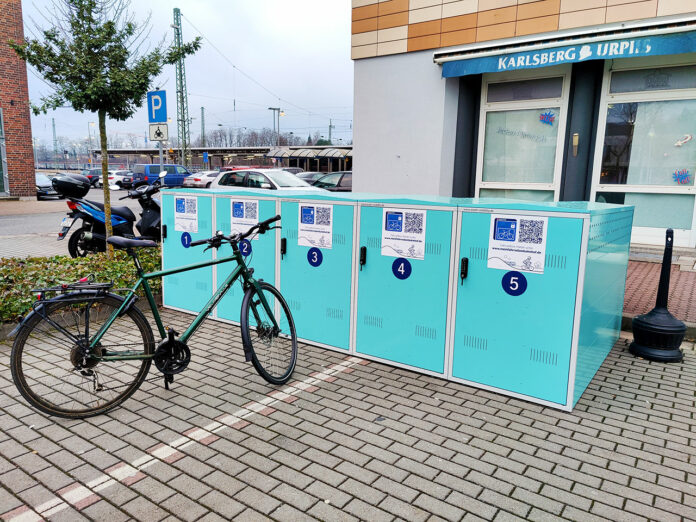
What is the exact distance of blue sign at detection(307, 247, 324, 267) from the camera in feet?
15.8

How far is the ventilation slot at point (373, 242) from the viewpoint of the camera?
4.47 metres

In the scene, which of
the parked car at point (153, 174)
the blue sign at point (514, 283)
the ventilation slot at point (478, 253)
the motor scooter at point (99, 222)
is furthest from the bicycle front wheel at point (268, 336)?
the parked car at point (153, 174)

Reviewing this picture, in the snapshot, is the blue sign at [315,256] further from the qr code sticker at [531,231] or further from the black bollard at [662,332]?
the black bollard at [662,332]

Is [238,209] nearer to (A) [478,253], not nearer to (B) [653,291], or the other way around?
(A) [478,253]

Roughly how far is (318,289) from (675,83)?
7401 millimetres

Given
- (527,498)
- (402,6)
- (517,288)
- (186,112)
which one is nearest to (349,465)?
(527,498)

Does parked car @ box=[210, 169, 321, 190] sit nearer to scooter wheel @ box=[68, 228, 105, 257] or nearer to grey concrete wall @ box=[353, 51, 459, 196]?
grey concrete wall @ box=[353, 51, 459, 196]

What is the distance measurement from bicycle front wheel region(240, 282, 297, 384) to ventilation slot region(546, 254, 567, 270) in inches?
81.8

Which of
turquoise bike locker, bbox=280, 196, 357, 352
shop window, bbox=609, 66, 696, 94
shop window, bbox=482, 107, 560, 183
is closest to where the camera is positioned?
turquoise bike locker, bbox=280, 196, 357, 352

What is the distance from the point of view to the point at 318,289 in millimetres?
4859

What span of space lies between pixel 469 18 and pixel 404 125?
219 cm

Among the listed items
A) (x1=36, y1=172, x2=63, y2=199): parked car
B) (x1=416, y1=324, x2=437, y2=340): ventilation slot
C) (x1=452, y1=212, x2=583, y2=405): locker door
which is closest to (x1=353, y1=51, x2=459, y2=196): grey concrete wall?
(x1=416, y1=324, x2=437, y2=340): ventilation slot

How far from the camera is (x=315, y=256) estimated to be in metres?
4.85

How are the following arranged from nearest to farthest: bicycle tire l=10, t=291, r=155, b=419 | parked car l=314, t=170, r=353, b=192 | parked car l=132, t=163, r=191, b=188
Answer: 1. bicycle tire l=10, t=291, r=155, b=419
2. parked car l=314, t=170, r=353, b=192
3. parked car l=132, t=163, r=191, b=188
